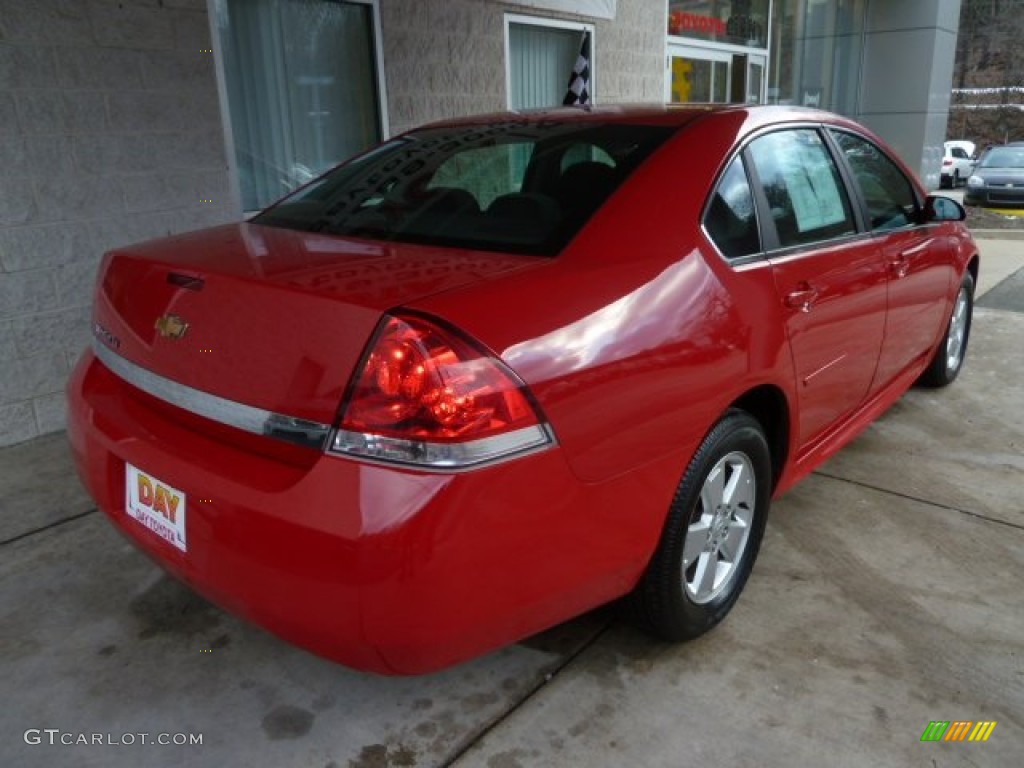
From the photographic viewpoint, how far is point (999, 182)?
58.0 feet

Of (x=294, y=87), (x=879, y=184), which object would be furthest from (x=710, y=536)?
(x=294, y=87)

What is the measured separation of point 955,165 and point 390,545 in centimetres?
2971

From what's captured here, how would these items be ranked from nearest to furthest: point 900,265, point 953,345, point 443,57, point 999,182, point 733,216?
point 733,216, point 900,265, point 953,345, point 443,57, point 999,182

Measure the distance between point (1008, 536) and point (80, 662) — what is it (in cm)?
311

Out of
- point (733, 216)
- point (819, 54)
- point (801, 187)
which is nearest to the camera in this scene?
point (733, 216)

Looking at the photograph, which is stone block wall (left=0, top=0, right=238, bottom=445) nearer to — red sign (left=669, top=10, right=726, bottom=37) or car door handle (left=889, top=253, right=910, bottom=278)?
car door handle (left=889, top=253, right=910, bottom=278)

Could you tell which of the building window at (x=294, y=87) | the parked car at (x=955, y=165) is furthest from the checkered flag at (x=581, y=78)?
the parked car at (x=955, y=165)

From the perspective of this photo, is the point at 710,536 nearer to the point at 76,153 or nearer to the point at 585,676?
the point at 585,676

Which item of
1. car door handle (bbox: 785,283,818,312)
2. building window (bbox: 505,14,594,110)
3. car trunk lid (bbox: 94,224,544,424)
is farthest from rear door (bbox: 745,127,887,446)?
building window (bbox: 505,14,594,110)

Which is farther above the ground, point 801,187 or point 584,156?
point 584,156

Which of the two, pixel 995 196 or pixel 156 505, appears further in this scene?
pixel 995 196

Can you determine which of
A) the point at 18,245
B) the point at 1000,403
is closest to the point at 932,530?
the point at 1000,403

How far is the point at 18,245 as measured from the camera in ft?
12.6

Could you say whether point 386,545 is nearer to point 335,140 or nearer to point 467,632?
point 467,632
